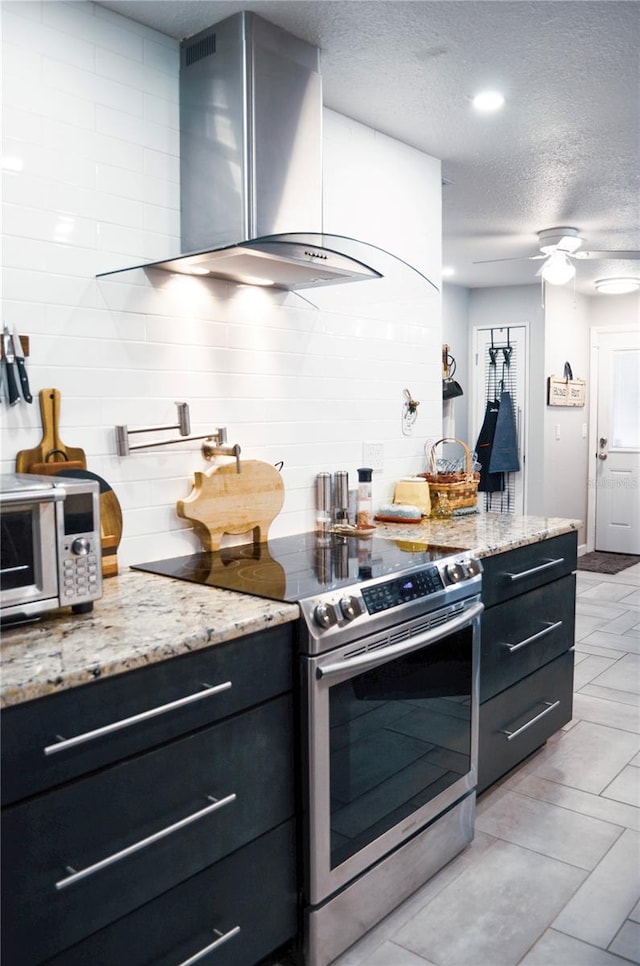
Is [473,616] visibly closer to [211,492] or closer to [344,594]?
[344,594]

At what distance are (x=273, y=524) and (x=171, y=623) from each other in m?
1.11

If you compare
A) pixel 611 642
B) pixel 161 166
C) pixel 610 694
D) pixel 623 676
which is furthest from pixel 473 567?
pixel 611 642

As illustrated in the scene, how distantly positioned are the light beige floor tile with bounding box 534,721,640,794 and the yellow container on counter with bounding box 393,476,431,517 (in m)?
1.10

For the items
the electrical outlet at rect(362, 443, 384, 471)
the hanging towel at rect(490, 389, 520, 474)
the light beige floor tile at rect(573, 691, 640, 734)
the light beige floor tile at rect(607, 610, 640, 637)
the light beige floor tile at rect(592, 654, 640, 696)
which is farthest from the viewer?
the hanging towel at rect(490, 389, 520, 474)

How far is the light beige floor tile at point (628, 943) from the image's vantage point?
1.89 meters

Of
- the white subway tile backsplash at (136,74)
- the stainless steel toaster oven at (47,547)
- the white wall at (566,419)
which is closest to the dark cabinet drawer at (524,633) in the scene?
the stainless steel toaster oven at (47,547)

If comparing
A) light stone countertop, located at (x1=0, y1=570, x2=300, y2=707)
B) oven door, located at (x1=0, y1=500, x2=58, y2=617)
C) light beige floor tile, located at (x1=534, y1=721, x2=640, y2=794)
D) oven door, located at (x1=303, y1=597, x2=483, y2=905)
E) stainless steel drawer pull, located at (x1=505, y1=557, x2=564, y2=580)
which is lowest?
light beige floor tile, located at (x1=534, y1=721, x2=640, y2=794)

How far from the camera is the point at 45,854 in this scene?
1293mm

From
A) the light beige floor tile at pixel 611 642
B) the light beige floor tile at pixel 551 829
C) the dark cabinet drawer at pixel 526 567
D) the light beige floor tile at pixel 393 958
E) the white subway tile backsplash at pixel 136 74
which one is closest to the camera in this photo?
the light beige floor tile at pixel 393 958

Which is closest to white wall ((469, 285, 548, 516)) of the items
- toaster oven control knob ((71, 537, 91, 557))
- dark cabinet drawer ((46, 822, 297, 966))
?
dark cabinet drawer ((46, 822, 297, 966))

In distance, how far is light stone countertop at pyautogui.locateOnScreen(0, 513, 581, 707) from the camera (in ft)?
4.31

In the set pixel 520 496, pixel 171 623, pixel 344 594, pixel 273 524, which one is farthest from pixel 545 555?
pixel 520 496

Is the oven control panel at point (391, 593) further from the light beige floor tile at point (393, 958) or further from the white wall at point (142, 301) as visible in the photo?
the light beige floor tile at point (393, 958)

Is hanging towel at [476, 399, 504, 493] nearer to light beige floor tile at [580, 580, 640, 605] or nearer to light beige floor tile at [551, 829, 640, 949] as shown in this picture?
light beige floor tile at [580, 580, 640, 605]
